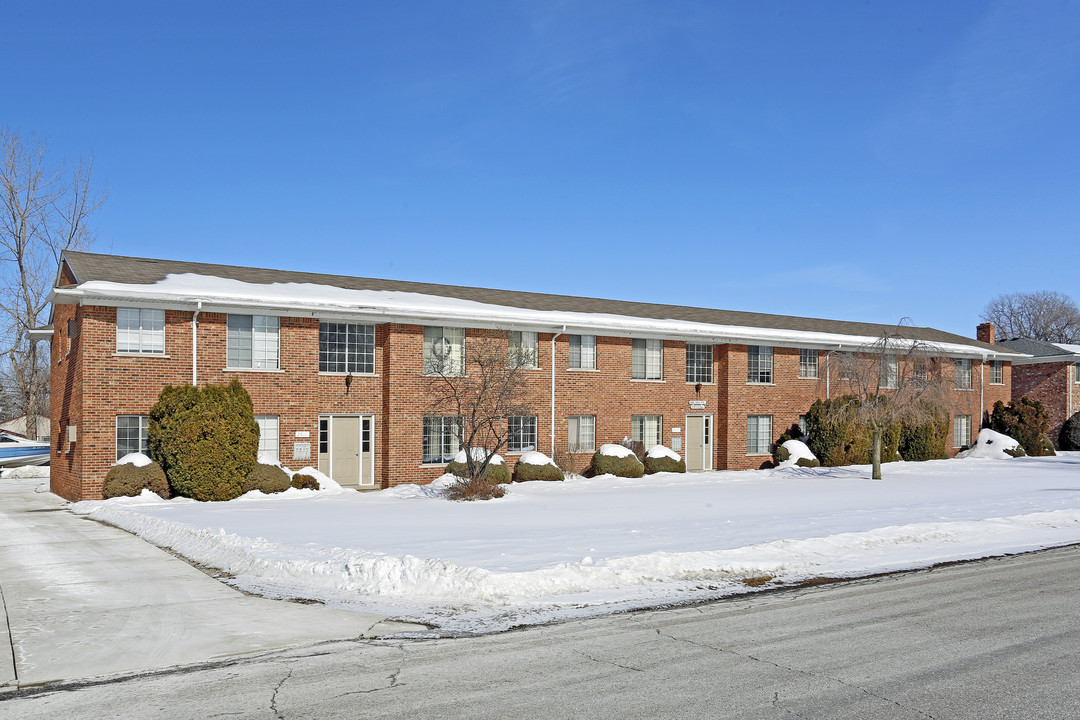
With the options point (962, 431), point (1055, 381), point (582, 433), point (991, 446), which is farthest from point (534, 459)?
point (1055, 381)

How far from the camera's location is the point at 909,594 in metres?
9.99

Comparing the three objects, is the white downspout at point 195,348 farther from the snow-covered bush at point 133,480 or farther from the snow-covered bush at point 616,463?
the snow-covered bush at point 616,463

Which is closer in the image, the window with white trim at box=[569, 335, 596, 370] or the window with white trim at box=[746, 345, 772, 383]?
the window with white trim at box=[569, 335, 596, 370]

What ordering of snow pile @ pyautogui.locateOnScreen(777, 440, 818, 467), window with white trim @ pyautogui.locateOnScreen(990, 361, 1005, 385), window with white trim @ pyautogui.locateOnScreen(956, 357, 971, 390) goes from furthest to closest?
window with white trim @ pyautogui.locateOnScreen(990, 361, 1005, 385)
window with white trim @ pyautogui.locateOnScreen(956, 357, 971, 390)
snow pile @ pyautogui.locateOnScreen(777, 440, 818, 467)

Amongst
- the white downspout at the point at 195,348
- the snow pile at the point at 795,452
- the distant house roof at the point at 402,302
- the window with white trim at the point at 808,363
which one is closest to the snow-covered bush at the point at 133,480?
the white downspout at the point at 195,348

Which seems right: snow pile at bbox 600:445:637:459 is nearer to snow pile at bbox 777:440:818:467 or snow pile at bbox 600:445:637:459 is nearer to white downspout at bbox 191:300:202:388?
snow pile at bbox 777:440:818:467

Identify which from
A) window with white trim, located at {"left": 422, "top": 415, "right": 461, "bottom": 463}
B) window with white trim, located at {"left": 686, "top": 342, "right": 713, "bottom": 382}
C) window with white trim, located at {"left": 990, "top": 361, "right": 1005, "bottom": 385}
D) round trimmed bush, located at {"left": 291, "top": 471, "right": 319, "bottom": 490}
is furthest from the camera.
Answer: window with white trim, located at {"left": 990, "top": 361, "right": 1005, "bottom": 385}

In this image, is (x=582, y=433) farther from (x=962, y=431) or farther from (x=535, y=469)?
(x=962, y=431)

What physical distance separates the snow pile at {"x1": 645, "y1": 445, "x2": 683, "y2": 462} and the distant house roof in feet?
13.8

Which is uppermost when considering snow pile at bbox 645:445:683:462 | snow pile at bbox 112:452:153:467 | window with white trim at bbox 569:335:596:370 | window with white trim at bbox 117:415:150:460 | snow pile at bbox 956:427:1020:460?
window with white trim at bbox 569:335:596:370

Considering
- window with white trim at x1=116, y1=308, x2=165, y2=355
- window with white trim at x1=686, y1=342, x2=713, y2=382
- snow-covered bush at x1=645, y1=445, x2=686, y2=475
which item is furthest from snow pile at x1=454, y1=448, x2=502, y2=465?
window with white trim at x1=686, y1=342, x2=713, y2=382

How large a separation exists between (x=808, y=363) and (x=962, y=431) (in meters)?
10.8

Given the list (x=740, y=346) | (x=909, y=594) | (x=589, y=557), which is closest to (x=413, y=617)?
(x=589, y=557)

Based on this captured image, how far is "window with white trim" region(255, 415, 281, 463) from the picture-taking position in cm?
2341
